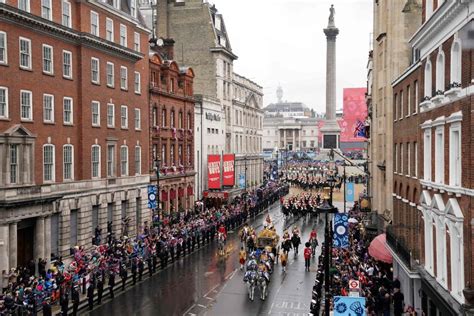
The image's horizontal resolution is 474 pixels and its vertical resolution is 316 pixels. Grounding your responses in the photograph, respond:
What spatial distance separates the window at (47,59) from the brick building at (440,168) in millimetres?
19001

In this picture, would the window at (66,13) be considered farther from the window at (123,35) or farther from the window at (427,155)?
the window at (427,155)

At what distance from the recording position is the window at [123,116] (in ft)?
130

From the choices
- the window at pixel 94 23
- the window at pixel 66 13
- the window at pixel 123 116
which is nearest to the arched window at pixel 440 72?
the window at pixel 66 13

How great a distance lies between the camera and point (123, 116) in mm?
39906

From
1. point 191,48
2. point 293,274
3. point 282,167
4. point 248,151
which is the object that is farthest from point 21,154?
point 282,167

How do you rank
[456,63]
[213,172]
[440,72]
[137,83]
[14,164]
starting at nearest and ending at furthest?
[456,63] → [440,72] → [14,164] → [137,83] → [213,172]

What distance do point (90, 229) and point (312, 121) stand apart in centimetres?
16785

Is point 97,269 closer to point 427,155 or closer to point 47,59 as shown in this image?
point 47,59

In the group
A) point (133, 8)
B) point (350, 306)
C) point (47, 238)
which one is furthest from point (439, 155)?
point (133, 8)

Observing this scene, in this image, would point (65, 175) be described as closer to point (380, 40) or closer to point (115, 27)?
point (115, 27)

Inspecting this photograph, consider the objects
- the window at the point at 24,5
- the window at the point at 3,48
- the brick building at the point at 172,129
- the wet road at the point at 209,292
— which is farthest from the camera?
the brick building at the point at 172,129

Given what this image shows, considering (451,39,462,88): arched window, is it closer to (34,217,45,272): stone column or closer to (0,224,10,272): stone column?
(0,224,10,272): stone column

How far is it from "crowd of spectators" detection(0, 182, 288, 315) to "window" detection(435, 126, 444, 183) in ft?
45.7

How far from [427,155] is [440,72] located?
9.92 feet
